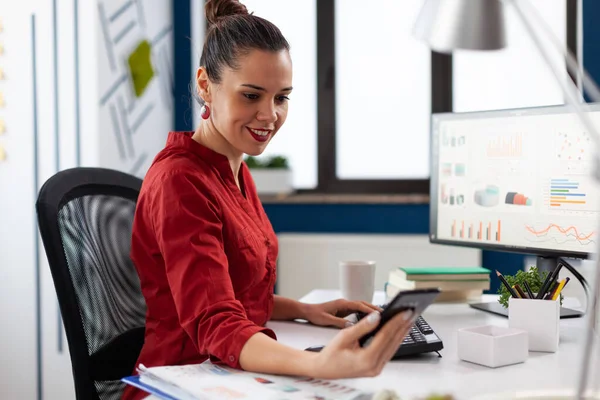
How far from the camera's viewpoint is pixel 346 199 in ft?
10.4

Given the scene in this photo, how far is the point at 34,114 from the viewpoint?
266 centimetres

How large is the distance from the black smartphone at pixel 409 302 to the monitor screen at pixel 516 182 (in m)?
0.62

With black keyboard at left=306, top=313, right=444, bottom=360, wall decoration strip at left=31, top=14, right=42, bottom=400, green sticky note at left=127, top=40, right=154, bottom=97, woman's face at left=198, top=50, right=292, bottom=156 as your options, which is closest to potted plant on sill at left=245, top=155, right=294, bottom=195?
green sticky note at left=127, top=40, right=154, bottom=97

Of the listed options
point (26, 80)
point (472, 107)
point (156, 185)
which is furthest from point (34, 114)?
point (472, 107)

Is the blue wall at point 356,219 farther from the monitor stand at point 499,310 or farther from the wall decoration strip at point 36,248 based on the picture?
the monitor stand at point 499,310

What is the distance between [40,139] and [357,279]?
1611 mm

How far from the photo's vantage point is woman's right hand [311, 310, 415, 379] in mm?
880

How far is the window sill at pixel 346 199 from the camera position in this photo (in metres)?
3.12

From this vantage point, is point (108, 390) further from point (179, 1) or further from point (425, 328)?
point (179, 1)

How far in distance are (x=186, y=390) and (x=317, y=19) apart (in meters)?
2.71

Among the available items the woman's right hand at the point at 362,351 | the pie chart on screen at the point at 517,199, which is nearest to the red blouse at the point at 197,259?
the woman's right hand at the point at 362,351

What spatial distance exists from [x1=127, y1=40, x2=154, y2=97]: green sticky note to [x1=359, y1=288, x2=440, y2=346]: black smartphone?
2.29 meters

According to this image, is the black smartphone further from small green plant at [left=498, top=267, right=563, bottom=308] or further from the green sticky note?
the green sticky note

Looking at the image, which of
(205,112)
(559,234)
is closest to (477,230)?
(559,234)
